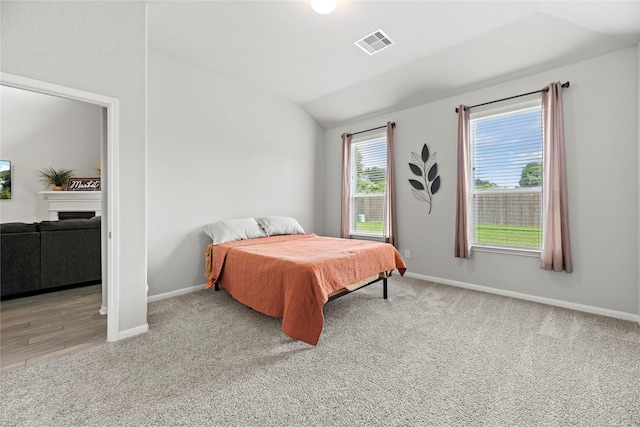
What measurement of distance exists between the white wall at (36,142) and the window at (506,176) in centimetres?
690

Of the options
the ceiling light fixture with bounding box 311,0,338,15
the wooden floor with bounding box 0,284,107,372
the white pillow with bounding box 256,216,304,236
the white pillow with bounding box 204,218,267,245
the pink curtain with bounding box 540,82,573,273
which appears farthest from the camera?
the white pillow with bounding box 256,216,304,236

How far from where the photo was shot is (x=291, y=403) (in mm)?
1454

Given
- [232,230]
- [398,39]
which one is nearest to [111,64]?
[232,230]

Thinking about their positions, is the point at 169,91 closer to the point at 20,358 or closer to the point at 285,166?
the point at 285,166

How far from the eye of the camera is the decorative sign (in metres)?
5.10

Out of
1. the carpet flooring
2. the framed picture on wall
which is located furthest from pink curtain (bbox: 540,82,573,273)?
the framed picture on wall

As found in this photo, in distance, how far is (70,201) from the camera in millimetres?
4980

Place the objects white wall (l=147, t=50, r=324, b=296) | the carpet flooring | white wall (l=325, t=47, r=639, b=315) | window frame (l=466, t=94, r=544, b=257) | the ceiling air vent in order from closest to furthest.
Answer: the carpet flooring → white wall (l=325, t=47, r=639, b=315) → the ceiling air vent → window frame (l=466, t=94, r=544, b=257) → white wall (l=147, t=50, r=324, b=296)

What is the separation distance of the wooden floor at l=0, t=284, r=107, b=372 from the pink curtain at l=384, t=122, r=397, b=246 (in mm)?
3563

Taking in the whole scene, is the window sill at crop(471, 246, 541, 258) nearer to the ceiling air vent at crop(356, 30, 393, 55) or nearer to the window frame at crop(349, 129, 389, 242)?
the window frame at crop(349, 129, 389, 242)

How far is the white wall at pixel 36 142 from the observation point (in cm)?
474

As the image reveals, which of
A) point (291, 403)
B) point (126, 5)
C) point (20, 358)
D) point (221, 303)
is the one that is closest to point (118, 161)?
point (126, 5)

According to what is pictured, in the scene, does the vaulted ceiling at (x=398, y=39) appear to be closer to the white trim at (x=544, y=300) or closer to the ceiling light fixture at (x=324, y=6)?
the ceiling light fixture at (x=324, y=6)

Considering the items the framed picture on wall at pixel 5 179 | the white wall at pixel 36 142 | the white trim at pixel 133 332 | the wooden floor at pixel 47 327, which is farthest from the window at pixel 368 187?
the framed picture on wall at pixel 5 179
